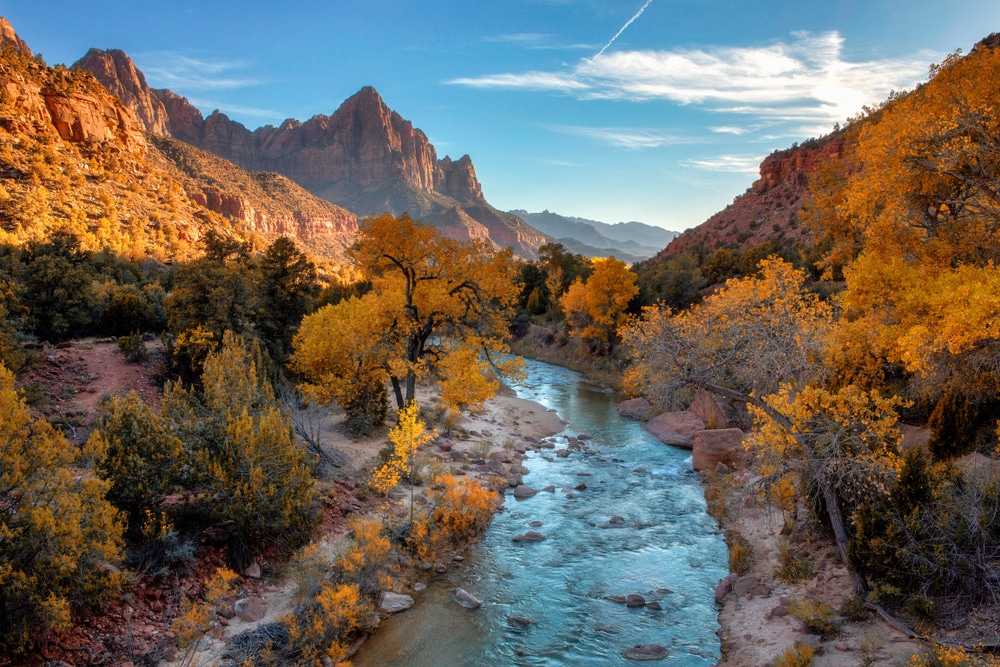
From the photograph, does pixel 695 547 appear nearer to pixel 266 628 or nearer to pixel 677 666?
pixel 677 666

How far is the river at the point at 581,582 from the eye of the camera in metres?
8.67

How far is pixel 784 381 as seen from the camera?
1021 cm

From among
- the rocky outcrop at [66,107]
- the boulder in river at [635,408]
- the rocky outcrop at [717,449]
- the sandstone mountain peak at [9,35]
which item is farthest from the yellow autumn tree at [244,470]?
the sandstone mountain peak at [9,35]

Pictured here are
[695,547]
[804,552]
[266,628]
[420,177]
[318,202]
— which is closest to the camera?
[266,628]

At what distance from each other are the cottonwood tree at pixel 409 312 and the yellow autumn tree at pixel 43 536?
26.6 feet

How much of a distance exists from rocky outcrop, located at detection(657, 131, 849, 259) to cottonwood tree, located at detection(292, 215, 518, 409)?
4356 centimetres

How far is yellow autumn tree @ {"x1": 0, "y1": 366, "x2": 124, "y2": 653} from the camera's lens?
21.7ft

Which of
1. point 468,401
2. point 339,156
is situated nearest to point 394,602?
point 468,401

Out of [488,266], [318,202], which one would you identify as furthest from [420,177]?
[488,266]

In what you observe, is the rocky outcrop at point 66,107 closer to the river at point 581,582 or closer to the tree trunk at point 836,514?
the river at point 581,582

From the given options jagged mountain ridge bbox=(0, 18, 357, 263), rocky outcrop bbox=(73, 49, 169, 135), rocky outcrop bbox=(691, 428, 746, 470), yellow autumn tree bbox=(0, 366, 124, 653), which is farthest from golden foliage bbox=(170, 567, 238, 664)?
rocky outcrop bbox=(73, 49, 169, 135)

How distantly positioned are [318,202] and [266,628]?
340 ft

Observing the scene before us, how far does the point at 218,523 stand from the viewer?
9805 millimetres

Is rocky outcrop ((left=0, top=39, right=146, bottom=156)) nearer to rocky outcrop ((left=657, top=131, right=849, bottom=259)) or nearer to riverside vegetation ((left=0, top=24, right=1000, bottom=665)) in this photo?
riverside vegetation ((left=0, top=24, right=1000, bottom=665))
